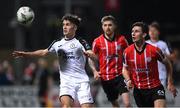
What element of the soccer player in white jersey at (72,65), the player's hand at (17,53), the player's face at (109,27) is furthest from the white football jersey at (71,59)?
the player's face at (109,27)

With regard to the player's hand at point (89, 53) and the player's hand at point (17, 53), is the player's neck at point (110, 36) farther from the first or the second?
the player's hand at point (17, 53)

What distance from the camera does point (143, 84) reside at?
15.7 metres

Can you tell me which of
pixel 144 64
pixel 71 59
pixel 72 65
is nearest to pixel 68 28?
pixel 71 59

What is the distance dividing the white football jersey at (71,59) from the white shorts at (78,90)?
0.09 meters

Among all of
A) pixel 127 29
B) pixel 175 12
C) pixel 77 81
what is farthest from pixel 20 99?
pixel 175 12

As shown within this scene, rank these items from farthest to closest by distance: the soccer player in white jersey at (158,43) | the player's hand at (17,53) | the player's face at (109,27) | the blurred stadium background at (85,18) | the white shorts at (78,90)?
the blurred stadium background at (85,18) < the soccer player in white jersey at (158,43) < the player's face at (109,27) < the white shorts at (78,90) < the player's hand at (17,53)

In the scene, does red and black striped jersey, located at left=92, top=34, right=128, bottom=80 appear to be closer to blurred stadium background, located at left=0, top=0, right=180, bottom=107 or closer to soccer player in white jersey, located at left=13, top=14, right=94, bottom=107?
soccer player in white jersey, located at left=13, top=14, right=94, bottom=107

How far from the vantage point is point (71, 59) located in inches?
619

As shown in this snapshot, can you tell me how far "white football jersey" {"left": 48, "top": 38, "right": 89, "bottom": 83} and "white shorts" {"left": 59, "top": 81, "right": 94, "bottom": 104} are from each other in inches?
3.7

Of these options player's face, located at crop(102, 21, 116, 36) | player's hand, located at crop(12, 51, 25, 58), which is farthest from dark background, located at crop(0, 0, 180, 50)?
player's hand, located at crop(12, 51, 25, 58)

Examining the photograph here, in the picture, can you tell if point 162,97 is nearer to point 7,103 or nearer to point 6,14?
point 7,103

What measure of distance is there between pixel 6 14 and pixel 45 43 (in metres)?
2.94

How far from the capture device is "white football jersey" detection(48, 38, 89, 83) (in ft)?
51.6

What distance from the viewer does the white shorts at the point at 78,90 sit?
51.3 ft
